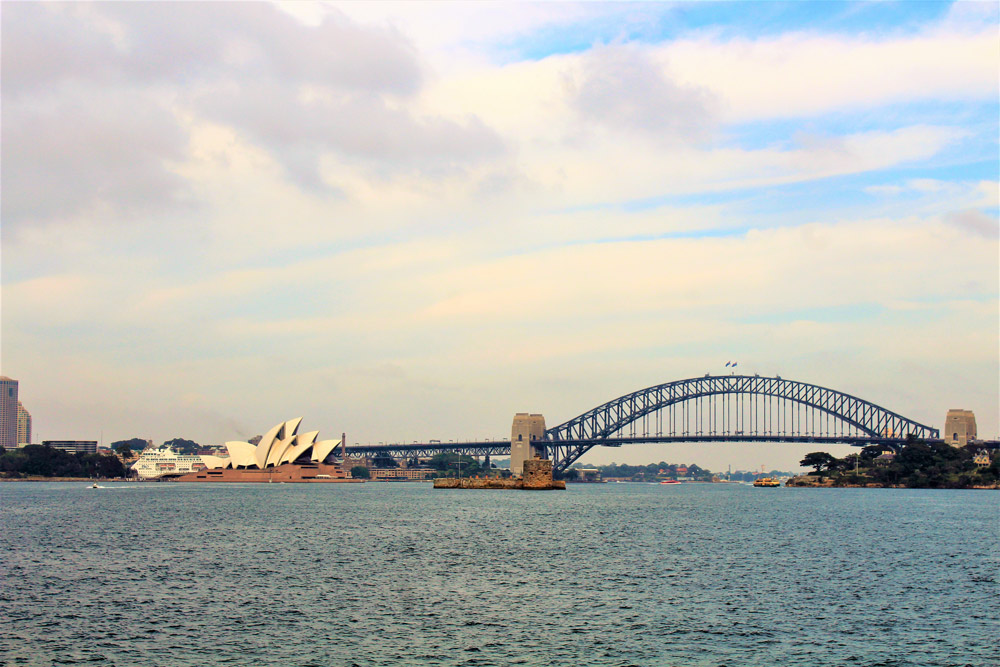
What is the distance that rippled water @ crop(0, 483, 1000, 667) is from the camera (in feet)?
81.6

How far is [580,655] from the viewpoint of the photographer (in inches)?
962

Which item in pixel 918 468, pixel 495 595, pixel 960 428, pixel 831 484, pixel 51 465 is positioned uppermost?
pixel 960 428

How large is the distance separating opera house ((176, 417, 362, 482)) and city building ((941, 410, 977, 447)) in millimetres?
112294

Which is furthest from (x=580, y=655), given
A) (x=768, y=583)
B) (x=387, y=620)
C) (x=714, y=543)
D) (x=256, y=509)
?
(x=256, y=509)

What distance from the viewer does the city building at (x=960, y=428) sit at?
186750 mm

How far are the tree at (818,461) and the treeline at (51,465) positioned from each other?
130099 mm

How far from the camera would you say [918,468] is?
156375 mm

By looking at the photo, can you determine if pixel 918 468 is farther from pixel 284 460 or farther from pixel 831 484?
pixel 284 460

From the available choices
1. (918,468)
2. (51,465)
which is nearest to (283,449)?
(51,465)

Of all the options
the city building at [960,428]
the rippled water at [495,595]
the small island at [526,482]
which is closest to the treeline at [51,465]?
the small island at [526,482]

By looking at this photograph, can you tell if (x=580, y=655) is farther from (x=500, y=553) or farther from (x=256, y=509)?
(x=256, y=509)

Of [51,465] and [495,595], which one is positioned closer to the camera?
[495,595]

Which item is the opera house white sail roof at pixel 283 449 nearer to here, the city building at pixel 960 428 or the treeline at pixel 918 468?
the treeline at pixel 918 468

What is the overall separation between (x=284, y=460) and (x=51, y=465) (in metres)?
48.0
